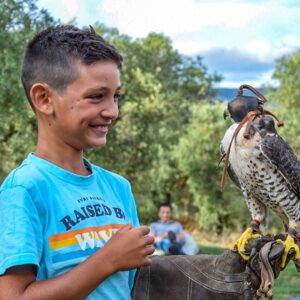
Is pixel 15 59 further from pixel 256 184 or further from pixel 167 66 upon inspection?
pixel 167 66

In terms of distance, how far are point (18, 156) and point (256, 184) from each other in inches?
406

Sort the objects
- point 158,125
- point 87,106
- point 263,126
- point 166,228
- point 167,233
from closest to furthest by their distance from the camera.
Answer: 1. point 87,106
2. point 263,126
3. point 167,233
4. point 166,228
5. point 158,125

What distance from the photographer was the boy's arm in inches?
46.0

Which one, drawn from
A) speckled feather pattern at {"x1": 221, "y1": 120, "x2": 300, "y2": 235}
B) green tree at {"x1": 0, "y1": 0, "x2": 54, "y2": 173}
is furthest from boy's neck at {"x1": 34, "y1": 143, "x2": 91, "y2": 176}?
green tree at {"x1": 0, "y1": 0, "x2": 54, "y2": 173}

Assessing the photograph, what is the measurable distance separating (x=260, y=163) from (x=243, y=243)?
0.62m

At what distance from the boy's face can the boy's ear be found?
12 mm

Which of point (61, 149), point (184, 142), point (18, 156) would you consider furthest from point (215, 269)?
point (184, 142)

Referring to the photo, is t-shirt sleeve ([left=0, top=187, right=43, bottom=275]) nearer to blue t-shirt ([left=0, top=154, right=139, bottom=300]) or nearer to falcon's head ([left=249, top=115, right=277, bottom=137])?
blue t-shirt ([left=0, top=154, right=139, bottom=300])

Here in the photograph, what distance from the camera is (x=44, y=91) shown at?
133 centimetres

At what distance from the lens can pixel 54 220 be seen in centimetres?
129

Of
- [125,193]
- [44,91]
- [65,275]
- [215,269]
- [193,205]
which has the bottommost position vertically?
[193,205]

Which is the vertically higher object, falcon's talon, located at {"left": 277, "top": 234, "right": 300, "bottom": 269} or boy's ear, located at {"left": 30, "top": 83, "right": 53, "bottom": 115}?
boy's ear, located at {"left": 30, "top": 83, "right": 53, "bottom": 115}

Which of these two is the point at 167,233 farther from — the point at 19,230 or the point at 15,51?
the point at 19,230

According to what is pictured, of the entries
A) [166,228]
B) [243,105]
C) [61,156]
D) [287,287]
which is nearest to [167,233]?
[166,228]
